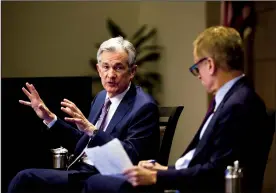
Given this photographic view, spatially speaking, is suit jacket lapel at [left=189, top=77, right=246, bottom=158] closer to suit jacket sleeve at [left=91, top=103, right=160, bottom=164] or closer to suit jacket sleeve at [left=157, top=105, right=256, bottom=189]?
suit jacket sleeve at [left=157, top=105, right=256, bottom=189]

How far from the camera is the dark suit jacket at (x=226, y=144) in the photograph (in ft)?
6.77

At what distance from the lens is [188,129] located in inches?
222

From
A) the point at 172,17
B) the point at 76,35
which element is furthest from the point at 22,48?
the point at 172,17

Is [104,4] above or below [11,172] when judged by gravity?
above

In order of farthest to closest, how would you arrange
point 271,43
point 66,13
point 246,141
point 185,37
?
point 66,13, point 185,37, point 271,43, point 246,141

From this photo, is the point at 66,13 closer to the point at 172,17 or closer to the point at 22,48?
the point at 22,48

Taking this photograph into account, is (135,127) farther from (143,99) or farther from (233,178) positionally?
(233,178)

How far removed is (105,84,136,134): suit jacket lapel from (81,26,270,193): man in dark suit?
1.50 ft

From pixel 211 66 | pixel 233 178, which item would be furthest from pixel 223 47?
pixel 233 178

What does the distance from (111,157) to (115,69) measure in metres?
0.59

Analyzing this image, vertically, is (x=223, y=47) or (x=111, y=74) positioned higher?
(x=223, y=47)

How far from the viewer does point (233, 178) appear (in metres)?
2.04

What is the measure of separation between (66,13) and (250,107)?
415cm

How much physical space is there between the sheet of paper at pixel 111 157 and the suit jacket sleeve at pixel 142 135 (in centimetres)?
23
